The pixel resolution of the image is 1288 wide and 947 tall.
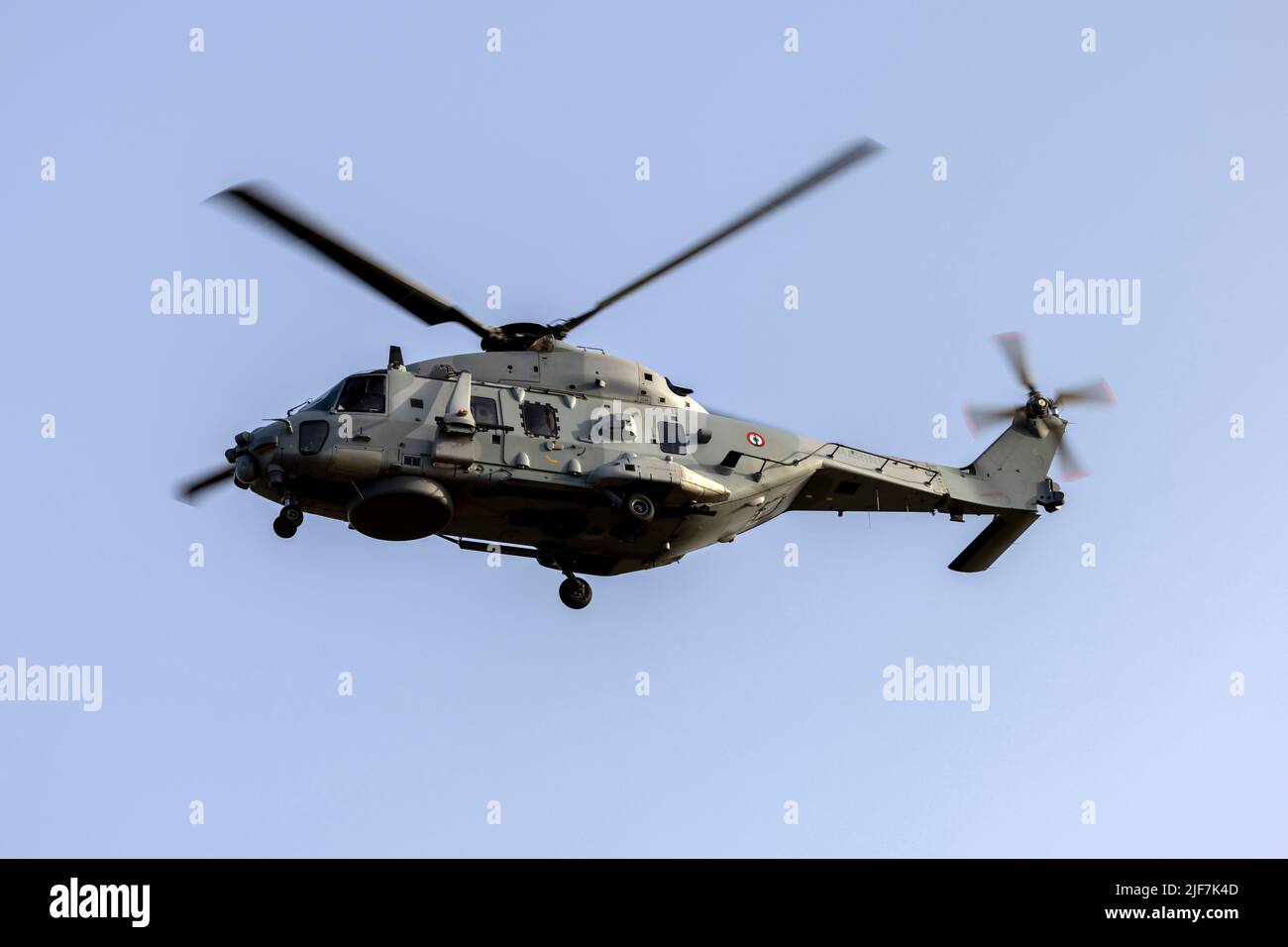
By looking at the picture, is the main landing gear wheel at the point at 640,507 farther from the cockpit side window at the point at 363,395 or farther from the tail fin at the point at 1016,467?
the tail fin at the point at 1016,467

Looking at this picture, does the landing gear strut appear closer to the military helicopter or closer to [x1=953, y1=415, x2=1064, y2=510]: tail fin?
the military helicopter

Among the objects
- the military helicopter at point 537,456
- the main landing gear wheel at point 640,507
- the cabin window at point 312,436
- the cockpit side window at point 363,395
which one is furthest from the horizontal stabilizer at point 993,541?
the cabin window at point 312,436

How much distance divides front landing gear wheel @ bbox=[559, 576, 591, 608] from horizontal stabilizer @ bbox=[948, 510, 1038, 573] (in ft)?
24.7

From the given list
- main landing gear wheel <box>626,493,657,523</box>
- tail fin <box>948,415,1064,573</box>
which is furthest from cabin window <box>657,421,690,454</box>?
tail fin <box>948,415,1064,573</box>

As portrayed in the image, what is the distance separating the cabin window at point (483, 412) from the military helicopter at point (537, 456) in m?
0.03

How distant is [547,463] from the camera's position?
2577 centimetres

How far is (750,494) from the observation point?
91.0 ft

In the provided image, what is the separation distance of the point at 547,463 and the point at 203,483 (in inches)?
206

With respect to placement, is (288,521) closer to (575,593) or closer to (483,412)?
(483,412)

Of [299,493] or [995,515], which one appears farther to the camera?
[995,515]
